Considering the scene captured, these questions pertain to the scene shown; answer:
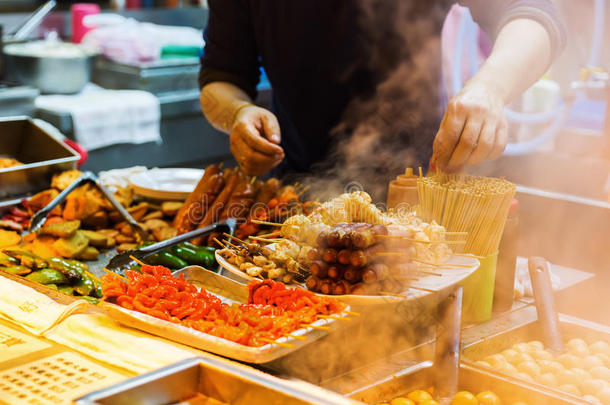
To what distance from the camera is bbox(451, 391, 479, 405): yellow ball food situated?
148cm

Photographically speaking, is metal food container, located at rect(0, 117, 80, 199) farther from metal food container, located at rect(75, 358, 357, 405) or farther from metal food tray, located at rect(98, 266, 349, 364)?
metal food container, located at rect(75, 358, 357, 405)

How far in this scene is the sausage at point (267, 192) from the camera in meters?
2.47

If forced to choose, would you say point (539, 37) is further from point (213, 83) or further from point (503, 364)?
point (213, 83)

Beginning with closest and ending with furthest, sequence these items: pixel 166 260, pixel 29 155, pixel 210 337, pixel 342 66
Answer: pixel 210 337 → pixel 166 260 → pixel 342 66 → pixel 29 155

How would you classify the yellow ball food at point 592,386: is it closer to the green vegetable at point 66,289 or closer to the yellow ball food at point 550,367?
the yellow ball food at point 550,367

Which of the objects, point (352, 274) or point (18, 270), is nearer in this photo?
point (352, 274)

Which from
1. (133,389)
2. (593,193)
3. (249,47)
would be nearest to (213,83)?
(249,47)

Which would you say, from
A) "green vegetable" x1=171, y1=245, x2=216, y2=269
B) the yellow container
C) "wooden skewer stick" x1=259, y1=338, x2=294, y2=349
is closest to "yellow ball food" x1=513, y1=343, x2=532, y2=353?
the yellow container

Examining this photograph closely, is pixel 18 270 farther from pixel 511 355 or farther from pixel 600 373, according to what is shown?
pixel 600 373

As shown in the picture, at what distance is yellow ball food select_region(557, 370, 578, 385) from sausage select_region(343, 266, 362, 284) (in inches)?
25.1

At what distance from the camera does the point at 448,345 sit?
1.52 m

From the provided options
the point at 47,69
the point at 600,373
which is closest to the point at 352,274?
the point at 600,373

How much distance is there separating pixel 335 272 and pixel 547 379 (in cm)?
65

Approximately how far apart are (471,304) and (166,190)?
1384mm
